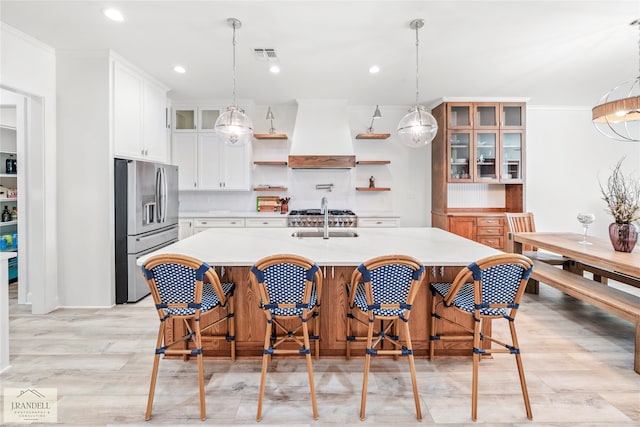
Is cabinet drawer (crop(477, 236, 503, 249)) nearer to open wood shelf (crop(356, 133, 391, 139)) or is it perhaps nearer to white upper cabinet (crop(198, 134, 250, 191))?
open wood shelf (crop(356, 133, 391, 139))

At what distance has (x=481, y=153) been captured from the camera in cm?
495

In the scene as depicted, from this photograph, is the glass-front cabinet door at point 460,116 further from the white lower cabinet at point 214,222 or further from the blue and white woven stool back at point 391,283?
the blue and white woven stool back at point 391,283

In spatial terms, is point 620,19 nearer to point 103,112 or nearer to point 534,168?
point 534,168

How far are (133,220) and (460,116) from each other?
4683 mm

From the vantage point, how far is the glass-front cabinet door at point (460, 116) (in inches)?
193

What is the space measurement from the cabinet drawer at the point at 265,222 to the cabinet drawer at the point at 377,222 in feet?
3.85

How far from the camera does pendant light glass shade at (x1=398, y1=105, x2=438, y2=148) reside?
2.70 meters

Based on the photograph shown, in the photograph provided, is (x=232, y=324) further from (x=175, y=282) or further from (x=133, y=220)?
(x=133, y=220)

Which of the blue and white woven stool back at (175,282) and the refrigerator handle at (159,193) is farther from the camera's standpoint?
the refrigerator handle at (159,193)

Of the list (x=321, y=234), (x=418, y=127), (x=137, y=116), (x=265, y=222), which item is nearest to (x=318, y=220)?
(x=265, y=222)

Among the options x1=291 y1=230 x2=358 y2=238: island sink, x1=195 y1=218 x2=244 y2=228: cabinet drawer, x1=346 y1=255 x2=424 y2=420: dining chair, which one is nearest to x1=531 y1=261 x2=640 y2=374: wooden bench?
x1=346 y1=255 x2=424 y2=420: dining chair

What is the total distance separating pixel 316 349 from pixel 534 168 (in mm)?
5155

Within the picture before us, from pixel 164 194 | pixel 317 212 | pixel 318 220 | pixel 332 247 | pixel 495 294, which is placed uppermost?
pixel 164 194

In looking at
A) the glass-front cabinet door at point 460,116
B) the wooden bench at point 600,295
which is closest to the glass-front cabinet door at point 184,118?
the glass-front cabinet door at point 460,116
